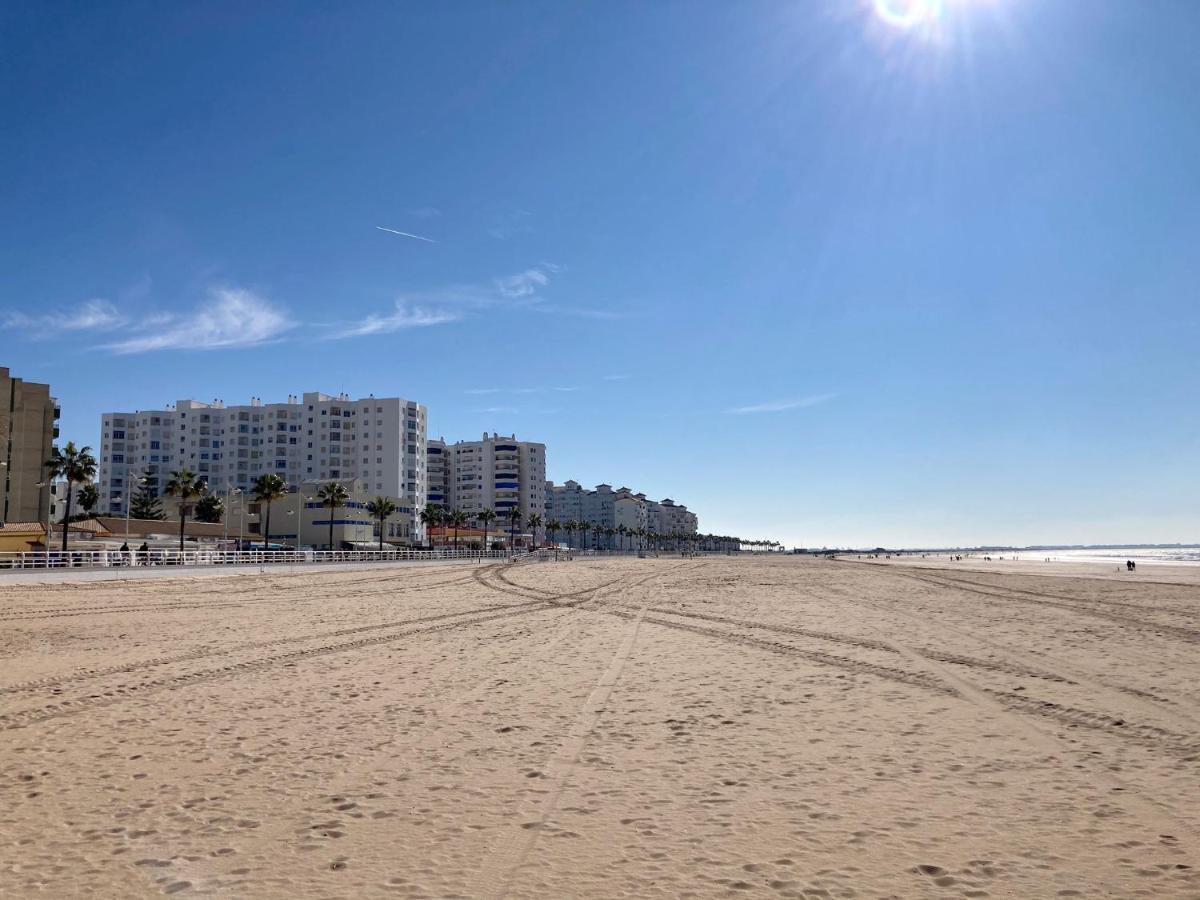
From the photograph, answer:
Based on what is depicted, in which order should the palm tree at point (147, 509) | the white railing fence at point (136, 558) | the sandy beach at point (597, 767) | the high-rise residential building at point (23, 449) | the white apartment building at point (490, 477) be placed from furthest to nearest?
the white apartment building at point (490, 477) → the palm tree at point (147, 509) → the high-rise residential building at point (23, 449) → the white railing fence at point (136, 558) → the sandy beach at point (597, 767)

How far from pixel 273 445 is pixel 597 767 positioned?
500ft

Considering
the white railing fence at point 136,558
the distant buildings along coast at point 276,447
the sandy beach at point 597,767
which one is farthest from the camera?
the distant buildings along coast at point 276,447

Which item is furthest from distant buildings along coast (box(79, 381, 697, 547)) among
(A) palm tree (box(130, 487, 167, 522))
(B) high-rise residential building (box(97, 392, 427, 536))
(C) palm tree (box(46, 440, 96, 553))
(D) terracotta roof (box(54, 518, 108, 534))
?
(C) palm tree (box(46, 440, 96, 553))

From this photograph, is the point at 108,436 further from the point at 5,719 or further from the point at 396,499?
the point at 5,719

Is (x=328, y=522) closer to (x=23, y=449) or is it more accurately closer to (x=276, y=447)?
(x=23, y=449)

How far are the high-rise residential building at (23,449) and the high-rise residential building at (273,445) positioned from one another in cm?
4880

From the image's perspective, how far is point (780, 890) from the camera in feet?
16.8

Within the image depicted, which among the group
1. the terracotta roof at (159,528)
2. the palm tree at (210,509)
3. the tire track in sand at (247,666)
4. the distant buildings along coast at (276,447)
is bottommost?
the tire track in sand at (247,666)

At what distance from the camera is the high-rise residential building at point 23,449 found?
8844 cm

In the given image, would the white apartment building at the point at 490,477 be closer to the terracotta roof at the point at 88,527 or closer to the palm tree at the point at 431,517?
the palm tree at the point at 431,517

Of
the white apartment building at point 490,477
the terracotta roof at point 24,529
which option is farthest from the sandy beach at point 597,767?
the white apartment building at point 490,477

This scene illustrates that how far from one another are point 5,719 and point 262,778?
15.0ft

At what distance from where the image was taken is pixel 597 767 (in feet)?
26.0

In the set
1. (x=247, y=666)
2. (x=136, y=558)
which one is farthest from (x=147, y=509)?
(x=247, y=666)
